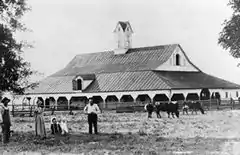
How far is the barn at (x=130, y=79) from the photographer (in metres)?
43.8

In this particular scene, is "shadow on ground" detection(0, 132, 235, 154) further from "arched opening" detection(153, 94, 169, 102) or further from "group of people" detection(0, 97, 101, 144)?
"arched opening" detection(153, 94, 169, 102)

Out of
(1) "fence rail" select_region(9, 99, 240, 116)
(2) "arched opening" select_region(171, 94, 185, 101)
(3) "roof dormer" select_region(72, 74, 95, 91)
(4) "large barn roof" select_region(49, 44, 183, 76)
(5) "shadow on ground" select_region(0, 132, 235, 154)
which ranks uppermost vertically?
(4) "large barn roof" select_region(49, 44, 183, 76)

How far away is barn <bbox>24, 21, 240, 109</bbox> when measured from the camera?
43.8 metres

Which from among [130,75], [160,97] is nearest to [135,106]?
[160,97]

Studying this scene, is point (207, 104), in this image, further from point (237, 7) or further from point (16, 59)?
point (16, 59)

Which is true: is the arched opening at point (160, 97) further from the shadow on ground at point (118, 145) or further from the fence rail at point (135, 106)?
the shadow on ground at point (118, 145)

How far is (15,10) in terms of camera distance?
25.0 meters

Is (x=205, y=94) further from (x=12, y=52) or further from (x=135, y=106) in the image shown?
(x=12, y=52)

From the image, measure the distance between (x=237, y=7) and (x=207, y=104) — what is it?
346 inches

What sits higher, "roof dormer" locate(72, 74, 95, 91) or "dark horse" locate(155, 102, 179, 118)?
"roof dormer" locate(72, 74, 95, 91)

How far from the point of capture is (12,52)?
24453 millimetres

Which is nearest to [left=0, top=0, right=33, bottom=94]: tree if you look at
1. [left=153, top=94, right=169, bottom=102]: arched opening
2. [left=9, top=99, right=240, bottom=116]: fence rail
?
[left=9, top=99, right=240, bottom=116]: fence rail

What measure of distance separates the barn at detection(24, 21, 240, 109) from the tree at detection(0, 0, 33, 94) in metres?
18.7

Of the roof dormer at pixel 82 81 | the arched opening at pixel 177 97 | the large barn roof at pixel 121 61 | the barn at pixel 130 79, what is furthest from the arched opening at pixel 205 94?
the roof dormer at pixel 82 81
